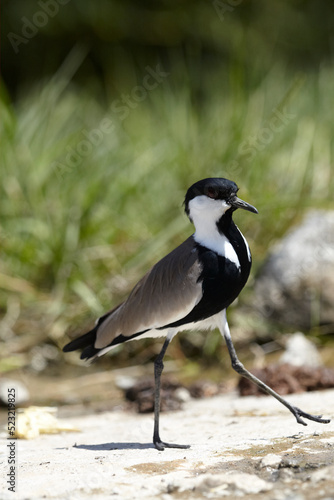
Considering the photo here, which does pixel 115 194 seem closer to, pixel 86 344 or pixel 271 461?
pixel 86 344

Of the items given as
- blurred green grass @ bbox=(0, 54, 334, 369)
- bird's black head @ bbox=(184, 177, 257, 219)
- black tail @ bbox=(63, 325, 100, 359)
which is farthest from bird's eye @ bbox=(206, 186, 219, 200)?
blurred green grass @ bbox=(0, 54, 334, 369)

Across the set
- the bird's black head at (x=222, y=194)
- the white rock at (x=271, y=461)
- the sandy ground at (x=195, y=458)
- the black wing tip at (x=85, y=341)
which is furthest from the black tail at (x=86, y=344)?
the white rock at (x=271, y=461)

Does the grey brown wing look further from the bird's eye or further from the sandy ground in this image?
the sandy ground

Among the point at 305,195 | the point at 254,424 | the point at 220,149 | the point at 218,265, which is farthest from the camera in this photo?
the point at 220,149

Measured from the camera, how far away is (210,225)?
3213 millimetres

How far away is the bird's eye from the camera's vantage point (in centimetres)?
315

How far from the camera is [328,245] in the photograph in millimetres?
5523

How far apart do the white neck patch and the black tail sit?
0.83m

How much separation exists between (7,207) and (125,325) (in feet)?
9.51

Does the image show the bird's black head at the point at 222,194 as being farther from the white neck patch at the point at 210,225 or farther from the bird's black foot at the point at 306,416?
the bird's black foot at the point at 306,416

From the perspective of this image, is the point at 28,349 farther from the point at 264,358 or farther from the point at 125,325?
the point at 125,325

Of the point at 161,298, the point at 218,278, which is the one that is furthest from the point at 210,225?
the point at 161,298

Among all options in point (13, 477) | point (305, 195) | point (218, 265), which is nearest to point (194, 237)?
point (218, 265)

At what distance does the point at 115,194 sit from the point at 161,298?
9.57 ft
